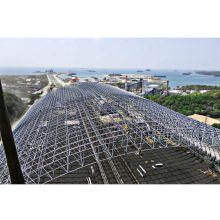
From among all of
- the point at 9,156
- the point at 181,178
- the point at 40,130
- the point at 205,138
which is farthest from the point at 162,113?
the point at 9,156

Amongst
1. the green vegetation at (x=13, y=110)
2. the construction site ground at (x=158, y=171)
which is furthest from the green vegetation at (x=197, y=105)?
the green vegetation at (x=13, y=110)

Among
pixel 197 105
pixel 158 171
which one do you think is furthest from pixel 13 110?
pixel 197 105

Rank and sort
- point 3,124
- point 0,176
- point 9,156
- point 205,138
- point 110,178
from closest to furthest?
point 3,124
point 9,156
point 0,176
point 110,178
point 205,138

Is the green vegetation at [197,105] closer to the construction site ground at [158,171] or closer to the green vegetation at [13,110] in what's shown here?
the construction site ground at [158,171]

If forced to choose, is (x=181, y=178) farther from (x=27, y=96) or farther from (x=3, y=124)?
(x=27, y=96)

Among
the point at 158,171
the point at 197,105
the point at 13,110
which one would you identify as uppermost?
the point at 13,110

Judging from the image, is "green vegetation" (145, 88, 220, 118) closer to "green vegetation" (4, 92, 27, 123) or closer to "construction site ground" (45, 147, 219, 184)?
"construction site ground" (45, 147, 219, 184)

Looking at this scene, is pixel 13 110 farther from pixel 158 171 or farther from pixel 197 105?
pixel 197 105

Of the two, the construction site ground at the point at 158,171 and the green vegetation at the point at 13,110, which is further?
the green vegetation at the point at 13,110

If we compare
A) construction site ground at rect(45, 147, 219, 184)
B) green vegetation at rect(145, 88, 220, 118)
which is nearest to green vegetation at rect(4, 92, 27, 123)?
construction site ground at rect(45, 147, 219, 184)

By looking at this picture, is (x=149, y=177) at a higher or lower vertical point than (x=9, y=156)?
lower

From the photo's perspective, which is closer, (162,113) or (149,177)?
(149,177)
